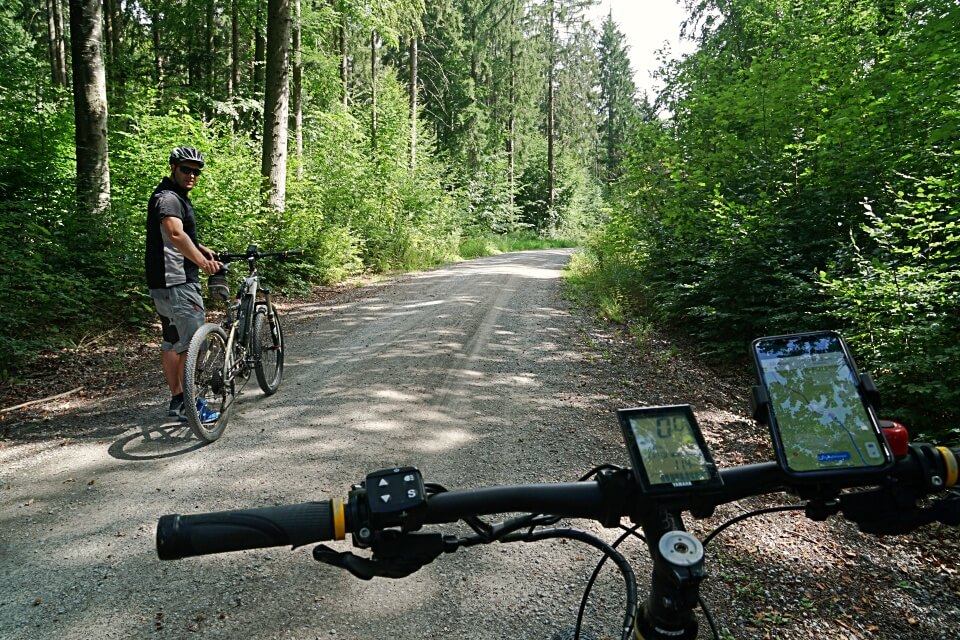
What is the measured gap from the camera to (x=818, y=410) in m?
1.12

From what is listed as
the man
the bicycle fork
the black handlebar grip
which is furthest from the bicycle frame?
the bicycle fork

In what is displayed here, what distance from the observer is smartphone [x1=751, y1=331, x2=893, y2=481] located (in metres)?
1.06

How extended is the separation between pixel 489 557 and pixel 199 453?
2.54 metres

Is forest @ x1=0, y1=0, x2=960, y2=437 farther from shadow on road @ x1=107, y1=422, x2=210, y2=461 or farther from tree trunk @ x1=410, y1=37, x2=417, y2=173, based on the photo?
tree trunk @ x1=410, y1=37, x2=417, y2=173

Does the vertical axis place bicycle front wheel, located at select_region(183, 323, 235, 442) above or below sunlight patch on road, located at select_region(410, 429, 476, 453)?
above

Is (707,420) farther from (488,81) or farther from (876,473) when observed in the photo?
(488,81)

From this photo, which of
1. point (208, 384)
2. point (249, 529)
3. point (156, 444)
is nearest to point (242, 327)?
point (208, 384)

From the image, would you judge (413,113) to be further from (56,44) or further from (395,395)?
(395,395)

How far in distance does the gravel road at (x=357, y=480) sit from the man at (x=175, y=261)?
2.16ft

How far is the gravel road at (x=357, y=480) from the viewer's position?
2568 mm

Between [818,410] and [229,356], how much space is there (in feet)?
16.0

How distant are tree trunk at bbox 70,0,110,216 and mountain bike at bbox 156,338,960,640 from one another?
898 cm

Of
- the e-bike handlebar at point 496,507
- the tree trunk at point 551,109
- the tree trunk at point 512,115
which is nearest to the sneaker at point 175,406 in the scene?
the e-bike handlebar at point 496,507

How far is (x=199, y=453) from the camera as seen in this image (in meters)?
4.25
